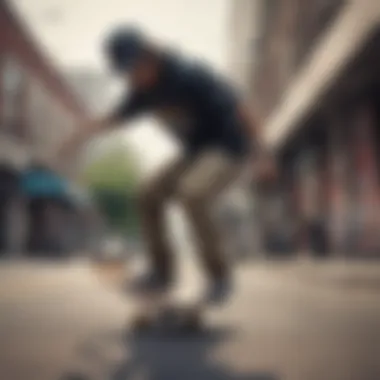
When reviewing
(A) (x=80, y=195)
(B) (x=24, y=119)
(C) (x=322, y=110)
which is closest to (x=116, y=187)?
(A) (x=80, y=195)

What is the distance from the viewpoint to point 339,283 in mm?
927

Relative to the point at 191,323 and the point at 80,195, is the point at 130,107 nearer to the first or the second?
the point at 80,195

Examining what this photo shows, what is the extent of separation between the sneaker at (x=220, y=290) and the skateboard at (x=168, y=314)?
0.07ft

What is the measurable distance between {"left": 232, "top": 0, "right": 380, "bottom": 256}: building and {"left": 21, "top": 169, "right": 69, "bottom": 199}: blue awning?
0.32 meters

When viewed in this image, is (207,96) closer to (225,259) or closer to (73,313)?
(225,259)

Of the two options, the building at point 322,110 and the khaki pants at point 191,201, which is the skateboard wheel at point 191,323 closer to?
the khaki pants at point 191,201

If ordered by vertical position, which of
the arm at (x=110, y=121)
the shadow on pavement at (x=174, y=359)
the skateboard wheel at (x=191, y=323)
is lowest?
the shadow on pavement at (x=174, y=359)

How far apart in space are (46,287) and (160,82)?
362 mm

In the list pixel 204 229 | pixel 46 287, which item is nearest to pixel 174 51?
pixel 204 229

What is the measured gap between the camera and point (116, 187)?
922 millimetres

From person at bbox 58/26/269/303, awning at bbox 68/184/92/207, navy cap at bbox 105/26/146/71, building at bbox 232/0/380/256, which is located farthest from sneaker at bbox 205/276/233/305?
navy cap at bbox 105/26/146/71

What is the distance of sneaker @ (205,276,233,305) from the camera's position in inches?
35.4

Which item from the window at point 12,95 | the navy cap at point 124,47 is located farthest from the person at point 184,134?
the window at point 12,95

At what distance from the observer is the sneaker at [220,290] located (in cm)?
90
